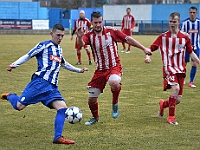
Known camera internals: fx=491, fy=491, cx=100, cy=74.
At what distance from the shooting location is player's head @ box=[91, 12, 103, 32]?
7578 millimetres

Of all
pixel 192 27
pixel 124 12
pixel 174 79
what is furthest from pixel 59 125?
pixel 124 12

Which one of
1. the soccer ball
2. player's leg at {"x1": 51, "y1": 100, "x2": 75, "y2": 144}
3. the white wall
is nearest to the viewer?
player's leg at {"x1": 51, "y1": 100, "x2": 75, "y2": 144}

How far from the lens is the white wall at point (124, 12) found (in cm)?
5925

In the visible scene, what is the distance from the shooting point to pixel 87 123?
26.4 ft

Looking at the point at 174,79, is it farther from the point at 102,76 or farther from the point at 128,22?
the point at 128,22

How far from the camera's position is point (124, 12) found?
59.7 m

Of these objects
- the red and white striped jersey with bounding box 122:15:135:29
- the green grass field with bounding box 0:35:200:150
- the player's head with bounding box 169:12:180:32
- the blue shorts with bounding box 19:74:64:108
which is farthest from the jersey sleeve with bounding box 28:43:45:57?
the red and white striped jersey with bounding box 122:15:135:29

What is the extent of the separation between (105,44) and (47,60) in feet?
4.31

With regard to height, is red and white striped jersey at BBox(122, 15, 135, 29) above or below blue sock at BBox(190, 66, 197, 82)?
above

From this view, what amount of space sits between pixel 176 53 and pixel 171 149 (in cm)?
251

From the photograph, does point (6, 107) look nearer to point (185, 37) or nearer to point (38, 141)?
point (38, 141)

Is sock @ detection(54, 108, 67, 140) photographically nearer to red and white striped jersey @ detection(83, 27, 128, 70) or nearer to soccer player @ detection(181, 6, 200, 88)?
red and white striped jersey @ detection(83, 27, 128, 70)

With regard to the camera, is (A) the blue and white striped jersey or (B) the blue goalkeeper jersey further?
(A) the blue and white striped jersey

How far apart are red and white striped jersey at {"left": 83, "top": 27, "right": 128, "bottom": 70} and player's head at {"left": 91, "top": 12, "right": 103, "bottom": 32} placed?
0.13 metres
